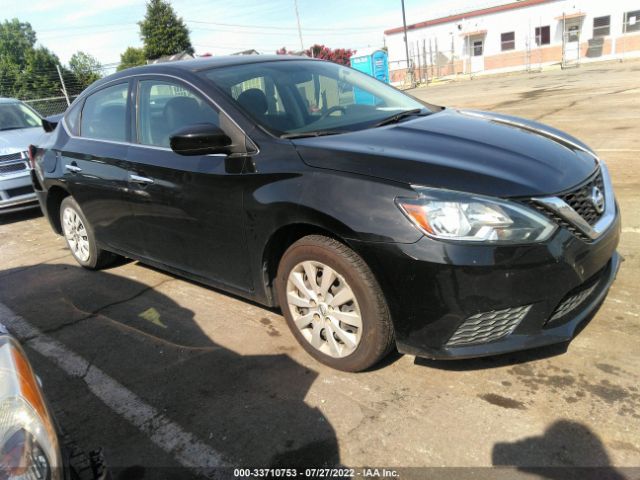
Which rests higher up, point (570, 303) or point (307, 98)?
point (307, 98)

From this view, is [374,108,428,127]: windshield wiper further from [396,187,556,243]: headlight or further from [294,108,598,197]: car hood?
[396,187,556,243]: headlight

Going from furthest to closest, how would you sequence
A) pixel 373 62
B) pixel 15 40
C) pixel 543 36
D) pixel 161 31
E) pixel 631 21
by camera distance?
pixel 15 40 < pixel 161 31 < pixel 543 36 < pixel 631 21 < pixel 373 62

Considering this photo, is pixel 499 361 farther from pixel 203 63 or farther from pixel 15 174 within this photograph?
pixel 15 174

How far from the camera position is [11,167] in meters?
7.29

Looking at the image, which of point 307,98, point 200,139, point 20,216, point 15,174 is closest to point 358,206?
point 200,139

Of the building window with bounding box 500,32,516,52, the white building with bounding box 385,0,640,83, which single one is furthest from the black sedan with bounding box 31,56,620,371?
the building window with bounding box 500,32,516,52

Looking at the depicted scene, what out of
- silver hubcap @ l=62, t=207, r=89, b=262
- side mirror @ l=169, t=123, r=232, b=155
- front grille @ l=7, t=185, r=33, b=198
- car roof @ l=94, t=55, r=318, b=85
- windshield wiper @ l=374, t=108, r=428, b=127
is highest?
car roof @ l=94, t=55, r=318, b=85

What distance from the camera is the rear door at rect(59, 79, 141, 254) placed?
3.89 meters

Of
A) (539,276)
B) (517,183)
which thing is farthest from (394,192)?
(539,276)

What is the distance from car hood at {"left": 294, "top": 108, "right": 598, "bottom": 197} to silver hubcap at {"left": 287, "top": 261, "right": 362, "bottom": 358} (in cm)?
57

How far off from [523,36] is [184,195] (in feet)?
121

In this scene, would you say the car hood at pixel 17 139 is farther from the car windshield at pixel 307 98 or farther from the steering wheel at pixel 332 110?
the steering wheel at pixel 332 110

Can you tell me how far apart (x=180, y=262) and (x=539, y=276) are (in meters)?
2.36

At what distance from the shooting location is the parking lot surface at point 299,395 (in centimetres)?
225
